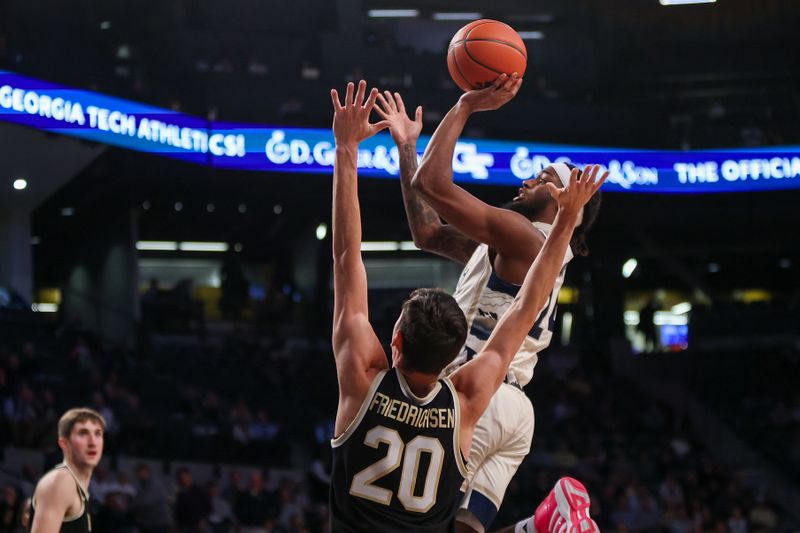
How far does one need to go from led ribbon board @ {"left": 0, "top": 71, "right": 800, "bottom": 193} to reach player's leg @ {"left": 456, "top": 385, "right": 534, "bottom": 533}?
452 inches

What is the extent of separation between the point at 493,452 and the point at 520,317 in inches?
44.0

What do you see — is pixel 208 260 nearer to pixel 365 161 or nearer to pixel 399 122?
pixel 365 161

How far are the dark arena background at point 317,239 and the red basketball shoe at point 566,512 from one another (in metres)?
7.13

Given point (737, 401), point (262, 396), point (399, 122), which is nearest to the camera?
point (399, 122)

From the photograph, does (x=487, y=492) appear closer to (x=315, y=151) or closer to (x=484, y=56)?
(x=484, y=56)

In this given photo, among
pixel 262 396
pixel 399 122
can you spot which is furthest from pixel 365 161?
pixel 399 122

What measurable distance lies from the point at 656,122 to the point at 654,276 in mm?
5933

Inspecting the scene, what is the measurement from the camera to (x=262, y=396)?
16297 millimetres

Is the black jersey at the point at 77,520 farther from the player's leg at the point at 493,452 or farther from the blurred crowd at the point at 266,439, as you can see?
the blurred crowd at the point at 266,439

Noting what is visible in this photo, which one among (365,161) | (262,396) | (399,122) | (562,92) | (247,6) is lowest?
(262,396)

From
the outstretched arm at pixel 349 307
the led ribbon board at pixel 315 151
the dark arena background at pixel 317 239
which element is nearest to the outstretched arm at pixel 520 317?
the outstretched arm at pixel 349 307

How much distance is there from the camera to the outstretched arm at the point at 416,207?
4.39 metres

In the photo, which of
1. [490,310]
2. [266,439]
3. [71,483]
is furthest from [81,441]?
[266,439]

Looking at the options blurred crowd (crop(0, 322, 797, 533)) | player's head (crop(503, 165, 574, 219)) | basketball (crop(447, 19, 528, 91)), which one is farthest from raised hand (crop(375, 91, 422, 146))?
blurred crowd (crop(0, 322, 797, 533))
